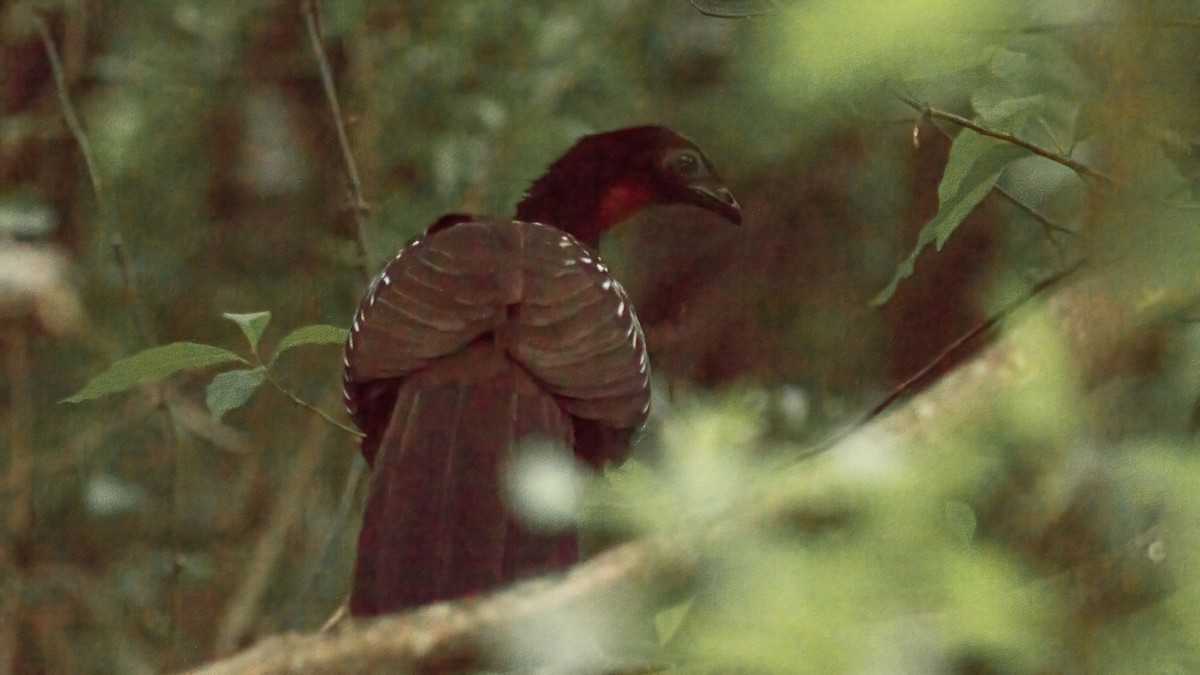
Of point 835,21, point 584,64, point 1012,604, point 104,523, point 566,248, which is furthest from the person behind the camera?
point 104,523

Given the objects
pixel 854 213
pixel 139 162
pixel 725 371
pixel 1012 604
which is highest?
pixel 1012 604

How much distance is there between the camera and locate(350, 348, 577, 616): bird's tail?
1.67 metres

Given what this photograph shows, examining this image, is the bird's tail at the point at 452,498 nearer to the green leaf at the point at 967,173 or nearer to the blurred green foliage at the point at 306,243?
the blurred green foliage at the point at 306,243

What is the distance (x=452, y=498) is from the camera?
1.73 metres

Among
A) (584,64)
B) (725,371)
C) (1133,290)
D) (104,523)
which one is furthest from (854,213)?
(1133,290)

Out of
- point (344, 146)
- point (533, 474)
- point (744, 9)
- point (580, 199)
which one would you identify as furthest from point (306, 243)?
point (744, 9)

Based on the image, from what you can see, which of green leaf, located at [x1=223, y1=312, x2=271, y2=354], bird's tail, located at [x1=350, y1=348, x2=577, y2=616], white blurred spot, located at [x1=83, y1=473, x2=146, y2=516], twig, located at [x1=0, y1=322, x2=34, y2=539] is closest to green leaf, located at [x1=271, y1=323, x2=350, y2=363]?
green leaf, located at [x1=223, y1=312, x2=271, y2=354]

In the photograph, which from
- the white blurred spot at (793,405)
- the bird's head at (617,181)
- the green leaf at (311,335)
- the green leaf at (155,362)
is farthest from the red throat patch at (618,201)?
the green leaf at (155,362)

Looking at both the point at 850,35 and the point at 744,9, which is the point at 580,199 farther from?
the point at 850,35

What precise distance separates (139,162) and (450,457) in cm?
198

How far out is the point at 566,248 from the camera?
2.13 m

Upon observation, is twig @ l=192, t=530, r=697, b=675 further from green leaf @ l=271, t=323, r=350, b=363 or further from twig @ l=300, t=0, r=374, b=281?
twig @ l=300, t=0, r=374, b=281

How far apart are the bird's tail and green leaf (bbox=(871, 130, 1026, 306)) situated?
2.23 ft

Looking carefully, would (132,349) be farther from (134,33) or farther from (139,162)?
(134,33)
